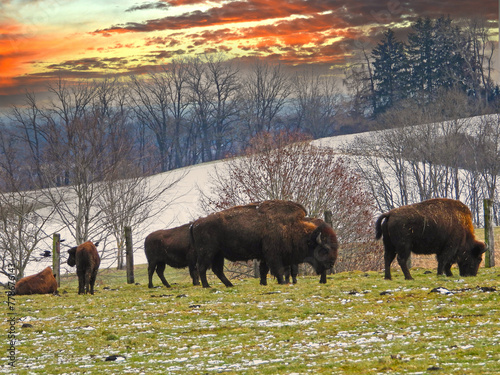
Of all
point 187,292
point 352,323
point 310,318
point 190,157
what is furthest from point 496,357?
point 190,157

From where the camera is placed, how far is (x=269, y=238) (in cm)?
1756

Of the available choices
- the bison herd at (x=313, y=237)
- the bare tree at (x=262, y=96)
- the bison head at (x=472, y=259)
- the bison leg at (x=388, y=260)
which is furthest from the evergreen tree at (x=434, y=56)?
the bison leg at (x=388, y=260)

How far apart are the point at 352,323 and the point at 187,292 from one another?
24.8ft

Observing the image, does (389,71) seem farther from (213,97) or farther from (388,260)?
(388,260)

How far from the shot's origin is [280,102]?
10794 cm

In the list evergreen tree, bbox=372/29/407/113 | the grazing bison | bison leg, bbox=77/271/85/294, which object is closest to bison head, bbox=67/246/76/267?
the grazing bison

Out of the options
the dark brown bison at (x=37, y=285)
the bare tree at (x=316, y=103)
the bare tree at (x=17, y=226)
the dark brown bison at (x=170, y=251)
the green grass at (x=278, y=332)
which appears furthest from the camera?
the bare tree at (x=316, y=103)

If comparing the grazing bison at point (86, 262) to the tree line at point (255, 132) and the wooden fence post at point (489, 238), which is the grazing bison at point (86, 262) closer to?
the tree line at point (255, 132)

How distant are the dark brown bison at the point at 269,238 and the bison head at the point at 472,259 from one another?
3.57 m

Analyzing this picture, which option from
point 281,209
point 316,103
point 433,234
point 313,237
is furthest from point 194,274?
point 316,103

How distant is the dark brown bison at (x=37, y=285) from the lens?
811 inches

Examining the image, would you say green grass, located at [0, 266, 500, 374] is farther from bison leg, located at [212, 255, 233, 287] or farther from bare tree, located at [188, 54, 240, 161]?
bare tree, located at [188, 54, 240, 161]

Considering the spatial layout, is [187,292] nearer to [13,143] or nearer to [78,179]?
[78,179]

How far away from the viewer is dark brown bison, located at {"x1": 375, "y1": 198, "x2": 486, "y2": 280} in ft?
54.4
